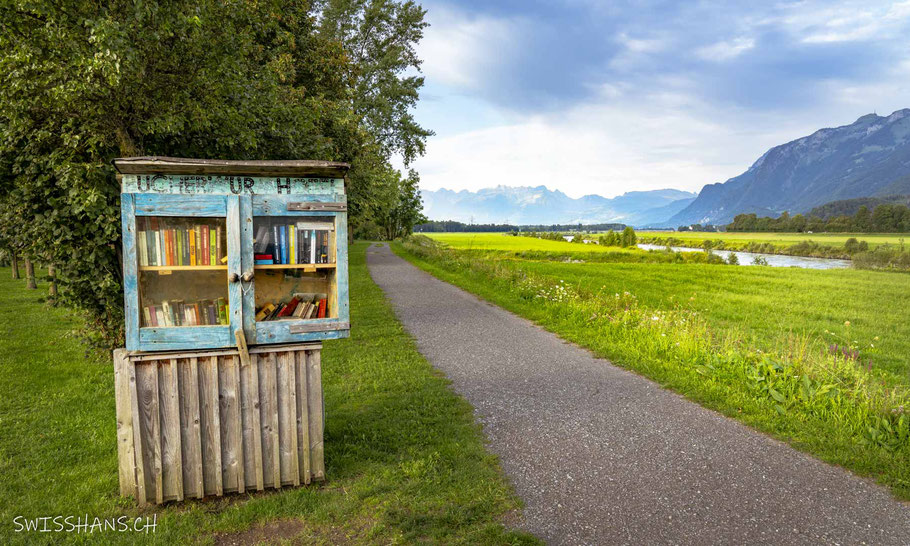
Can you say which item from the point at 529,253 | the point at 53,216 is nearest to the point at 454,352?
the point at 53,216

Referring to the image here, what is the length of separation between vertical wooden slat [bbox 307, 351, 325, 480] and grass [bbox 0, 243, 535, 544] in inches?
7.6

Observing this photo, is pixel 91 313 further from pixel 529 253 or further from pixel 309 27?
pixel 529 253

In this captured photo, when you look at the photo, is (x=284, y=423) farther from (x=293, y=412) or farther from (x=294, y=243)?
(x=294, y=243)

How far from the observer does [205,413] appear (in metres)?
3.90

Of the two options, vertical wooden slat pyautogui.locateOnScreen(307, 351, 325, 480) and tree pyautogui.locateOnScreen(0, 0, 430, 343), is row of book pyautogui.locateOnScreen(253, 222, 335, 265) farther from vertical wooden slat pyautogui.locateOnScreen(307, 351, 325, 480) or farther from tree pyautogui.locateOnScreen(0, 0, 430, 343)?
tree pyautogui.locateOnScreen(0, 0, 430, 343)

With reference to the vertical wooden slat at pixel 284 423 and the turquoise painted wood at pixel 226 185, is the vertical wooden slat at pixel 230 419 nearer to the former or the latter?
the vertical wooden slat at pixel 284 423

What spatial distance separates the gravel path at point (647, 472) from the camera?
140 inches

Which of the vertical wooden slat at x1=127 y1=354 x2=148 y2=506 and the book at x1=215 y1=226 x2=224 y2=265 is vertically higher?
the book at x1=215 y1=226 x2=224 y2=265

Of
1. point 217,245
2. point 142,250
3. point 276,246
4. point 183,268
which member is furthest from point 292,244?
point 142,250

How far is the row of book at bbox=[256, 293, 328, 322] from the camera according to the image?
4.17 meters

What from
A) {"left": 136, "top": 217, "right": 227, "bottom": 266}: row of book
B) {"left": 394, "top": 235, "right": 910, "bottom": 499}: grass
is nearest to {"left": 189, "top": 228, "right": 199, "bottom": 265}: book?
{"left": 136, "top": 217, "right": 227, "bottom": 266}: row of book

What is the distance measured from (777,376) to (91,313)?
9.36 metres

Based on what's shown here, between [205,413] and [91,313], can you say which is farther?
[91,313]

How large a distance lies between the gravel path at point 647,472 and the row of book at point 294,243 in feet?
8.66
